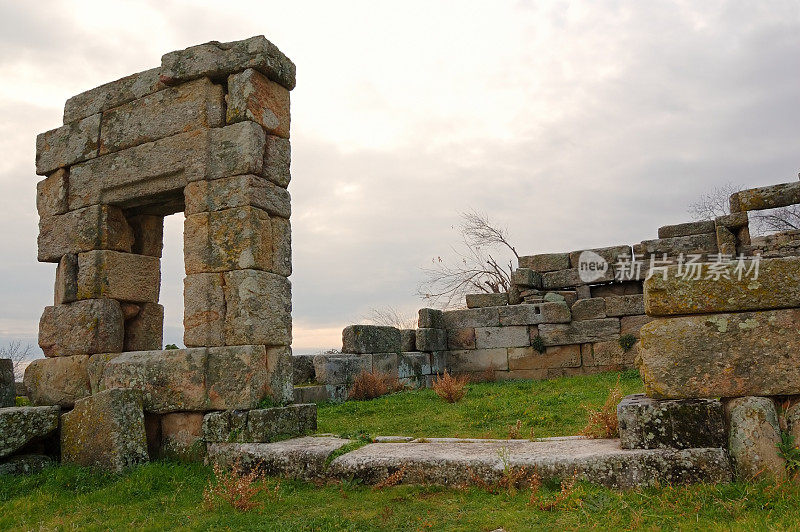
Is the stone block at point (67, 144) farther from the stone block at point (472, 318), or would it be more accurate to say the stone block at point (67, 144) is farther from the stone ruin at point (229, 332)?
the stone block at point (472, 318)

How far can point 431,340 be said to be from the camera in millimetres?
13883

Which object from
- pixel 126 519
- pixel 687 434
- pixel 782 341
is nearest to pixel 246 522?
pixel 126 519

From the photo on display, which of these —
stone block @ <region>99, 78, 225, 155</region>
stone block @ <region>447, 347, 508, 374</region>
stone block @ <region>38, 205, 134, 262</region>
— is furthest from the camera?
stone block @ <region>447, 347, 508, 374</region>

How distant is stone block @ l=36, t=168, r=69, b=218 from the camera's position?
7.73 metres

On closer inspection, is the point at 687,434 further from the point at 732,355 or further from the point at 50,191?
the point at 50,191

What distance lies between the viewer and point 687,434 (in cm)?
432

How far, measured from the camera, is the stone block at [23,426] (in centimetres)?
588

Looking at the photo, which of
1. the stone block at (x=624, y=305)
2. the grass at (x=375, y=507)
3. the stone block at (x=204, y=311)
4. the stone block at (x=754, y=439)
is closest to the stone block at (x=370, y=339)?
the stone block at (x=624, y=305)

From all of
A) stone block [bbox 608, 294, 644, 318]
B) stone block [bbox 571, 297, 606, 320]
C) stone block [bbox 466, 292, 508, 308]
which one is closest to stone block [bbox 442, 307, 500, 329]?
stone block [bbox 466, 292, 508, 308]

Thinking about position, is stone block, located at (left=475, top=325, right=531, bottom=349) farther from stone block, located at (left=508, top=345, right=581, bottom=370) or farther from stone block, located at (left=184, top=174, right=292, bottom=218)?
stone block, located at (left=184, top=174, right=292, bottom=218)

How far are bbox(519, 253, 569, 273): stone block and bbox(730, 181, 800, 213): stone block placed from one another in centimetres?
419

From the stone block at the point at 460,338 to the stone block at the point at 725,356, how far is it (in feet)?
32.6

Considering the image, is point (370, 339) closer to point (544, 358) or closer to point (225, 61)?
point (544, 358)

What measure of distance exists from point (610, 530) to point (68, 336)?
6.58 meters
